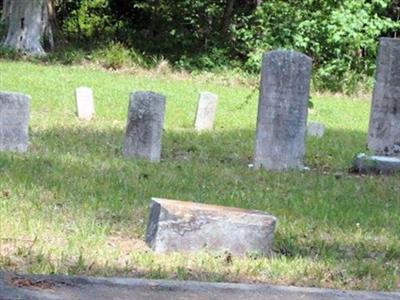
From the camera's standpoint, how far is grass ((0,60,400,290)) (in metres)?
5.52

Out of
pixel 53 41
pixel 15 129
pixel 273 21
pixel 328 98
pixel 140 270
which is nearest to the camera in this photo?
pixel 140 270

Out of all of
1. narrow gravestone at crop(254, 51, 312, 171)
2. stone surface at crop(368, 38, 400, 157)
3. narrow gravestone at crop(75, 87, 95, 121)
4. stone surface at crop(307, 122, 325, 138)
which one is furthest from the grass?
narrow gravestone at crop(75, 87, 95, 121)

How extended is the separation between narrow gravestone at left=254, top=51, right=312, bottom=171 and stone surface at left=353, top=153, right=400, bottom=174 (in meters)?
0.79

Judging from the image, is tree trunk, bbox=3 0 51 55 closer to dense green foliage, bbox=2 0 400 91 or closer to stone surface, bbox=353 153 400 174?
dense green foliage, bbox=2 0 400 91

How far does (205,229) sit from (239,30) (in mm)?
23081

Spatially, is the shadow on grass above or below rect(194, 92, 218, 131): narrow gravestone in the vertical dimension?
below

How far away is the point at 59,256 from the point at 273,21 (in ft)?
71.6

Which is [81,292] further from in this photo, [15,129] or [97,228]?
[15,129]

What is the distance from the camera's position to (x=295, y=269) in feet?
18.5

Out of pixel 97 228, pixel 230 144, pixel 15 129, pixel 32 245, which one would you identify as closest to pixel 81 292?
pixel 32 245

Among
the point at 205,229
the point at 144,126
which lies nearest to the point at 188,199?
the point at 205,229

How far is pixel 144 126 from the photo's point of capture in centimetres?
1098

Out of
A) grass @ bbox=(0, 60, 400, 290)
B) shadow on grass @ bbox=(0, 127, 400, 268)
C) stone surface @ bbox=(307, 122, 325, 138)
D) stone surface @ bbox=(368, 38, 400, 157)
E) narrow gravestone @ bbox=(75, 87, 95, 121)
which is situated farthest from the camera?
narrow gravestone @ bbox=(75, 87, 95, 121)

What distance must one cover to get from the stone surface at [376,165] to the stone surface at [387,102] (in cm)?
50
